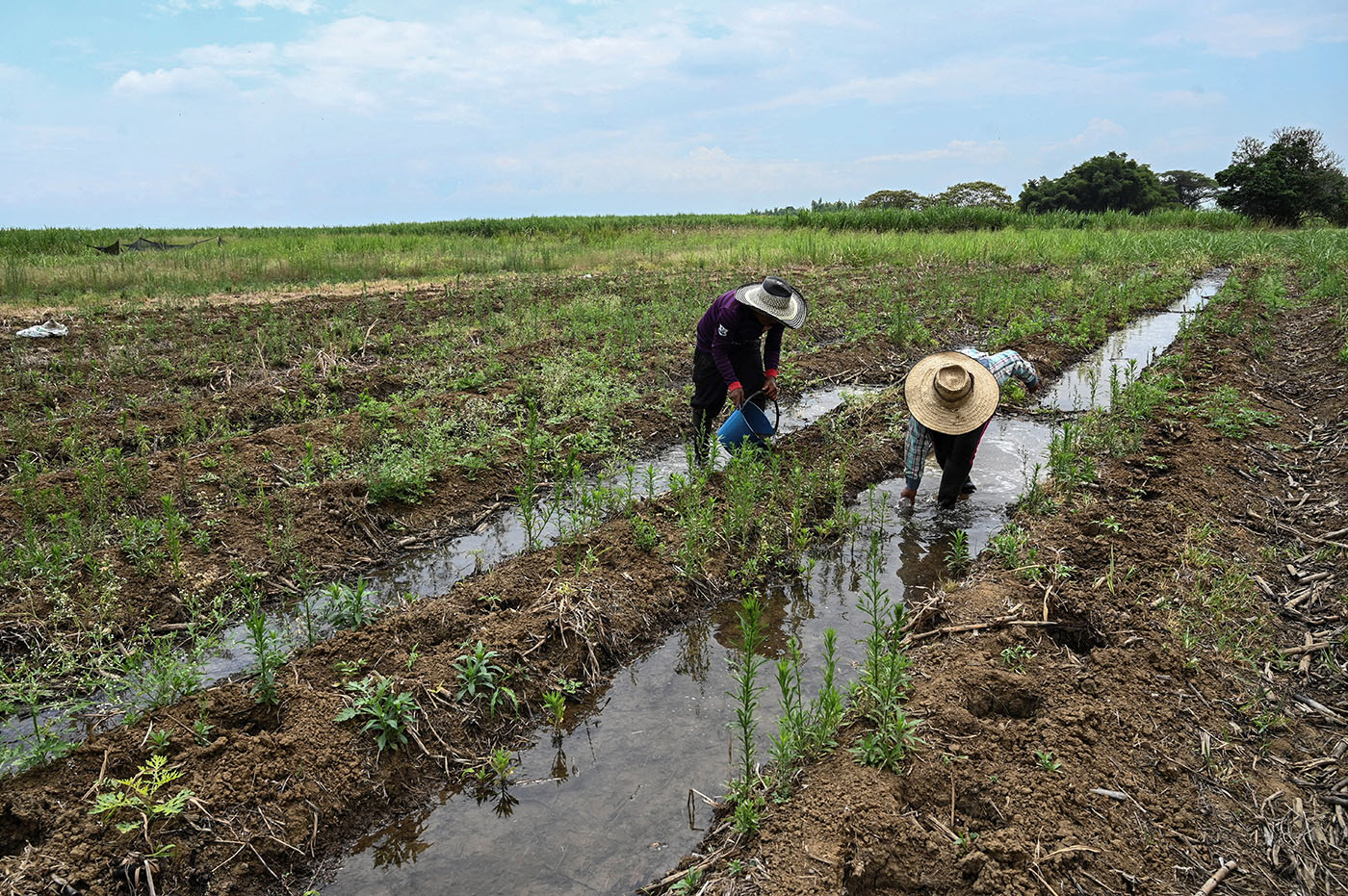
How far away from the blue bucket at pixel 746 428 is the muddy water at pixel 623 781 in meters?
1.42

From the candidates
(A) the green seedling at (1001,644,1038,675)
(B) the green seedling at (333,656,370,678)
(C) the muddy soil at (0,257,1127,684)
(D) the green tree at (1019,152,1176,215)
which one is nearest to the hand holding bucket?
(C) the muddy soil at (0,257,1127,684)

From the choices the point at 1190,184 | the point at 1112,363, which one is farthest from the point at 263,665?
the point at 1190,184

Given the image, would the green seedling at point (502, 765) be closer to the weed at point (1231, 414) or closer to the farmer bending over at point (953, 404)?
the farmer bending over at point (953, 404)

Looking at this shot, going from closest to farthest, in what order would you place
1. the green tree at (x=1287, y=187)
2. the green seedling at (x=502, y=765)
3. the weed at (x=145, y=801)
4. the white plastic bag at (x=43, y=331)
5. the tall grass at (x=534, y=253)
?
the weed at (x=145, y=801), the green seedling at (x=502, y=765), the white plastic bag at (x=43, y=331), the tall grass at (x=534, y=253), the green tree at (x=1287, y=187)

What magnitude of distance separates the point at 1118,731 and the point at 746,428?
11.8 ft

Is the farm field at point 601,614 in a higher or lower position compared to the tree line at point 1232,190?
lower

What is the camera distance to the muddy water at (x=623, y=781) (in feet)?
9.48

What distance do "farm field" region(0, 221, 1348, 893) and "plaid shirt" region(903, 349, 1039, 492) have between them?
1.85ft

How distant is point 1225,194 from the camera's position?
39.0m

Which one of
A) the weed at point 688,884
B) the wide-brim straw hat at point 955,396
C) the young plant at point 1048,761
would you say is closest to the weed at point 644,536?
the wide-brim straw hat at point 955,396

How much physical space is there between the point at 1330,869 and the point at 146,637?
17.2ft

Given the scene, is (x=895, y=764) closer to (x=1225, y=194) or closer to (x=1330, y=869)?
(x=1330, y=869)

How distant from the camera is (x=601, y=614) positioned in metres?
4.25

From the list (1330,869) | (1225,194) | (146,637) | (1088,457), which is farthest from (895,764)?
(1225,194)
